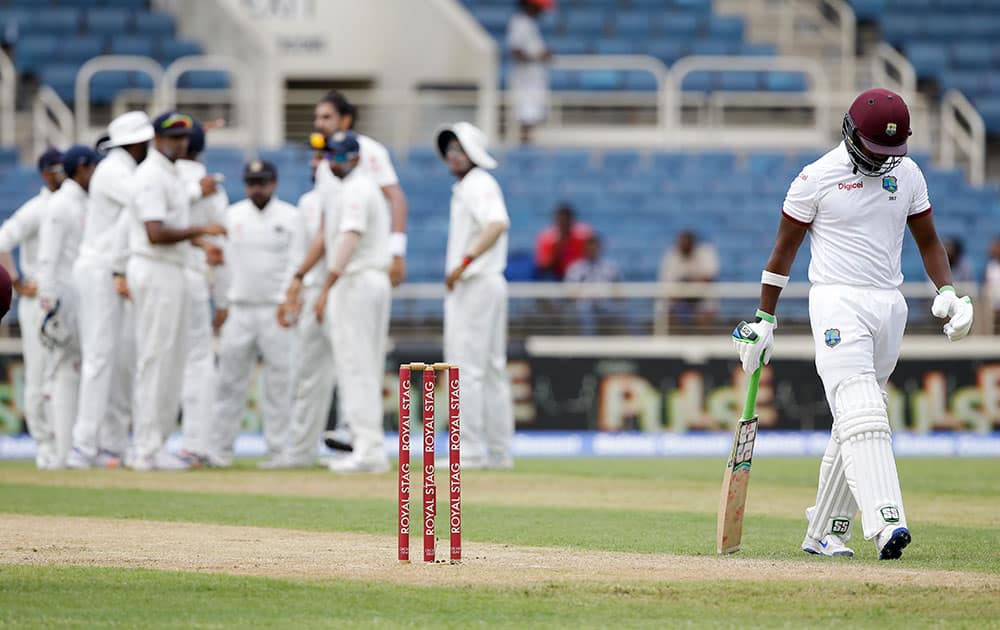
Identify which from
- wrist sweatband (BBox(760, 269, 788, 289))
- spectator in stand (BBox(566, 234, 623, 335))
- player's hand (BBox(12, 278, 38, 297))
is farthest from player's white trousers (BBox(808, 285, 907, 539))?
spectator in stand (BBox(566, 234, 623, 335))

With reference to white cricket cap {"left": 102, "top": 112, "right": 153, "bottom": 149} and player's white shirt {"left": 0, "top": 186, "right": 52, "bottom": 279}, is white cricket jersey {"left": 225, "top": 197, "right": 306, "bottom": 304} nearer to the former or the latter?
white cricket cap {"left": 102, "top": 112, "right": 153, "bottom": 149}

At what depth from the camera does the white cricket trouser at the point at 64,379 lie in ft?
45.3

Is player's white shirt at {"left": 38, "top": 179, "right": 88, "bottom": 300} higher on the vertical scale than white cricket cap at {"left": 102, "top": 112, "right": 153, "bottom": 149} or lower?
lower

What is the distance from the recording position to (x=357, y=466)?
42.8 feet

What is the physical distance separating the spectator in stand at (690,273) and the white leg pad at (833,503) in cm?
1085

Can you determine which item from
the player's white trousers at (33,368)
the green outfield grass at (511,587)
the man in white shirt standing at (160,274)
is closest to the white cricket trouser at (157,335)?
the man in white shirt standing at (160,274)

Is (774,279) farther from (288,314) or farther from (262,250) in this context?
(262,250)

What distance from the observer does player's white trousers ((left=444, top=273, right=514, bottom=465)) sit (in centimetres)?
1347

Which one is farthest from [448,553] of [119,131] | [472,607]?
[119,131]

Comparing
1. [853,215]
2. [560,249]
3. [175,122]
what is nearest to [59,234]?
[175,122]

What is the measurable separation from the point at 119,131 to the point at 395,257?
241 centimetres

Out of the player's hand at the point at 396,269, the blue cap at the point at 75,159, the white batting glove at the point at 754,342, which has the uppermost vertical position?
the blue cap at the point at 75,159

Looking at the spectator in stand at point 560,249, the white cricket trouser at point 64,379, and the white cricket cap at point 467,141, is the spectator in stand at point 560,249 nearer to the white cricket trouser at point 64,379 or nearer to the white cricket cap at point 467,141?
the white cricket cap at point 467,141

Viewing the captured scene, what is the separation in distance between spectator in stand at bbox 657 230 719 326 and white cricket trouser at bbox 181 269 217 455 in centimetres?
670
